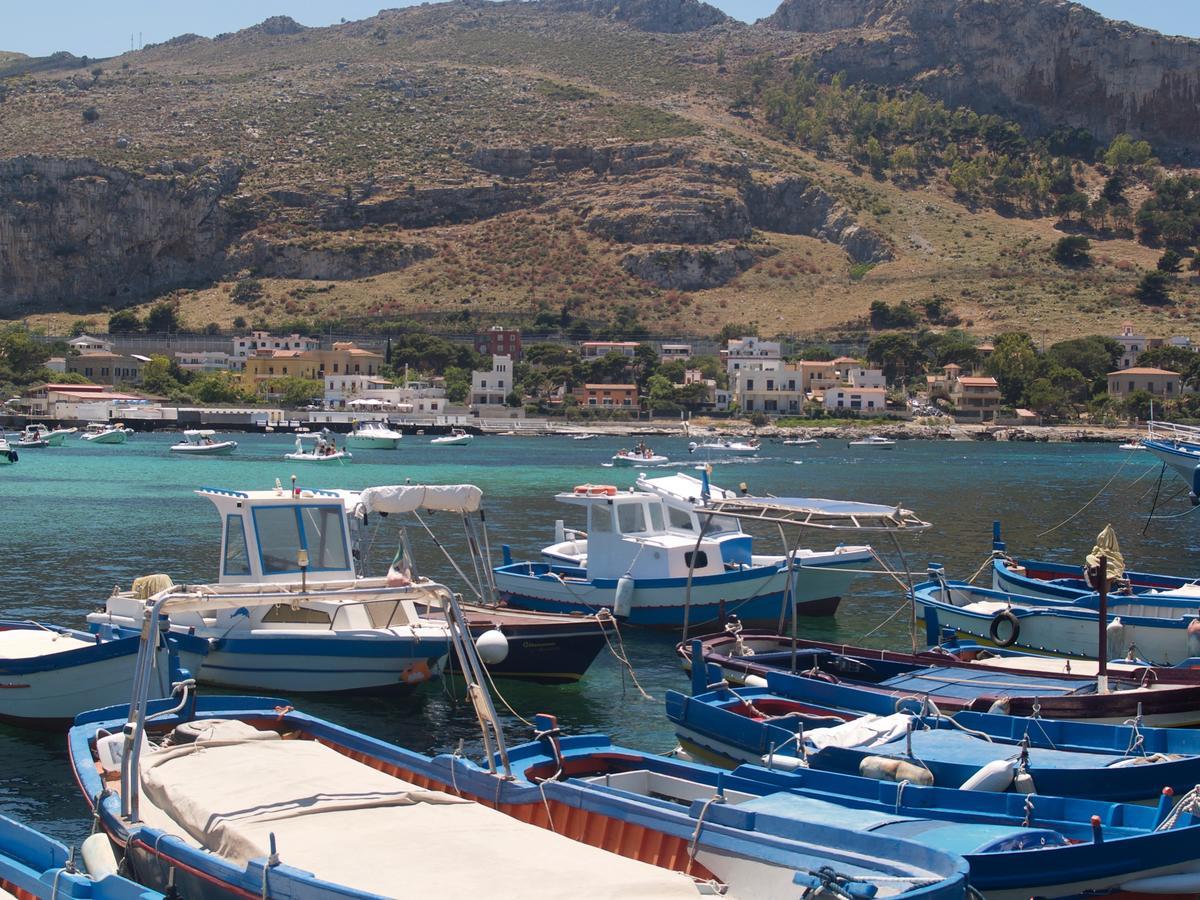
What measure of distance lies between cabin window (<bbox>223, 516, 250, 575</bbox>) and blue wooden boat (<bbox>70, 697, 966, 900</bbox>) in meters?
8.34

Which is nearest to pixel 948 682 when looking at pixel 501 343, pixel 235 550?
pixel 235 550

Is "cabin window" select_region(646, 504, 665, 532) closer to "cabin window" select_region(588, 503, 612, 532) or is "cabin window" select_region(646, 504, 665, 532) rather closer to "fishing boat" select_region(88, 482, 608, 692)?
"cabin window" select_region(588, 503, 612, 532)

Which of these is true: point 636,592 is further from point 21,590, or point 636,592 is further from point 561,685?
point 21,590

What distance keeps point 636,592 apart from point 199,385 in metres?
132

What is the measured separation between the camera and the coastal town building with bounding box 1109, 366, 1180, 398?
136250mm

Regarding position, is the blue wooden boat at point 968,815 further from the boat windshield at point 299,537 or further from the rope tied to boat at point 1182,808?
the boat windshield at point 299,537

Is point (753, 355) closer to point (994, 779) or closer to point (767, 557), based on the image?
point (767, 557)

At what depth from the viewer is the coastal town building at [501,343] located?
6289 inches

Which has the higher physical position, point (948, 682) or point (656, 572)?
point (948, 682)

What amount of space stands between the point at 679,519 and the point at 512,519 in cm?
2342

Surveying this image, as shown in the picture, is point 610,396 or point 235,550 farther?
point 610,396

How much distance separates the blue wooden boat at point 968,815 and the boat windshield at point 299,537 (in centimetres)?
966

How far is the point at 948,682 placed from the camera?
17.2 metres

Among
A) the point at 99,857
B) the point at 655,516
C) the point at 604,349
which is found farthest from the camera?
the point at 604,349
